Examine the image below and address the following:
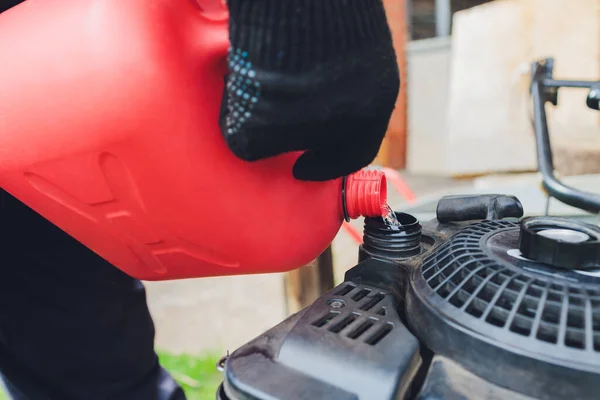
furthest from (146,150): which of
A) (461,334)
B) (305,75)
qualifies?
(461,334)

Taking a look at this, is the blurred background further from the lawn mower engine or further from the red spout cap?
the lawn mower engine

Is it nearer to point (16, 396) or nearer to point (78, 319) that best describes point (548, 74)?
point (78, 319)

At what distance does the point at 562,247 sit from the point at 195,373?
139 centimetres

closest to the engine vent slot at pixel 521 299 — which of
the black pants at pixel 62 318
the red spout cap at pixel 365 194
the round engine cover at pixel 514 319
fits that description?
the round engine cover at pixel 514 319

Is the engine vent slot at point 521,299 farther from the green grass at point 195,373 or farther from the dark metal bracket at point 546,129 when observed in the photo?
the green grass at point 195,373

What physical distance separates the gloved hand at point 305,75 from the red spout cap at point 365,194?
138 mm

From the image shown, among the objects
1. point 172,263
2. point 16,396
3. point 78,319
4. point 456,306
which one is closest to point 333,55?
point 456,306

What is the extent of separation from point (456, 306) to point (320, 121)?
0.64 ft

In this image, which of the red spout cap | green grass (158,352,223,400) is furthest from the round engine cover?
green grass (158,352,223,400)

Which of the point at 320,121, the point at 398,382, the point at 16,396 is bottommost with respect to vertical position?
the point at 16,396

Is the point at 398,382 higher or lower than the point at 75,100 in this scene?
lower

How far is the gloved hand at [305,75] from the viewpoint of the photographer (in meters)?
0.36

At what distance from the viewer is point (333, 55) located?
0.38 meters

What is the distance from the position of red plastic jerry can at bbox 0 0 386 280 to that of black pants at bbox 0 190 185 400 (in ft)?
0.66
